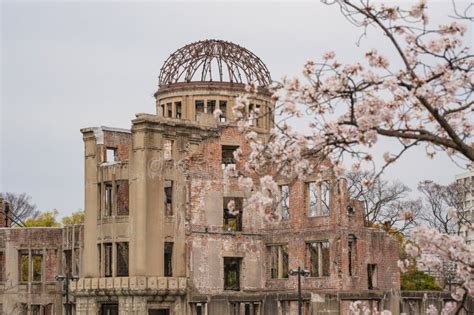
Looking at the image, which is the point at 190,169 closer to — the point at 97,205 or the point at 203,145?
the point at 203,145

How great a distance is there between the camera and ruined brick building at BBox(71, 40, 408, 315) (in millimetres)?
42156

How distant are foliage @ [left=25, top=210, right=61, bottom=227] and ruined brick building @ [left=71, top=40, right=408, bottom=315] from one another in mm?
26004

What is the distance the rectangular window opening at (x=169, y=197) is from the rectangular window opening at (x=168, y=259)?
1.43 m

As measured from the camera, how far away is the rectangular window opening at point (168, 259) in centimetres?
4350

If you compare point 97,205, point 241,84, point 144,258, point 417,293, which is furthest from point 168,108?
point 417,293

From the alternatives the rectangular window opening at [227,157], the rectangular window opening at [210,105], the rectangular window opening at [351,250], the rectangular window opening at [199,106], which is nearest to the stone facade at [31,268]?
the rectangular window opening at [227,157]

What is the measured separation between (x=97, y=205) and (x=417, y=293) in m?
14.7

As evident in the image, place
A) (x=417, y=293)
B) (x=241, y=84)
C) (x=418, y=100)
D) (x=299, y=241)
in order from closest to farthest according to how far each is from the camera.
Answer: (x=418, y=100), (x=417, y=293), (x=299, y=241), (x=241, y=84)

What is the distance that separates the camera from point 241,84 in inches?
1938

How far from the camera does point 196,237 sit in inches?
1730

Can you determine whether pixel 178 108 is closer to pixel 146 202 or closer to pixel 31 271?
pixel 146 202

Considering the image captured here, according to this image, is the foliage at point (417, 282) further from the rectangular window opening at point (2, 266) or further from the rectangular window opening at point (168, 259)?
the rectangular window opening at point (2, 266)

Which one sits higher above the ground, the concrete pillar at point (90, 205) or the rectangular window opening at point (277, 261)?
the concrete pillar at point (90, 205)

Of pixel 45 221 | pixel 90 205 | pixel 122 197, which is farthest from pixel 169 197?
pixel 45 221
